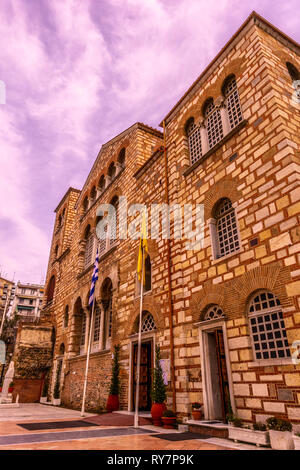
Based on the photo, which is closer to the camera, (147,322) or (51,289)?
(147,322)

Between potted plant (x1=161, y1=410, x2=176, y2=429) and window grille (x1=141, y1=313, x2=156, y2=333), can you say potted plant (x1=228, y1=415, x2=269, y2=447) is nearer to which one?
potted plant (x1=161, y1=410, x2=176, y2=429)

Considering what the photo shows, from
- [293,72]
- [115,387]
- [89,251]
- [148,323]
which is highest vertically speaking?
[293,72]

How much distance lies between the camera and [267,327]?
643 cm

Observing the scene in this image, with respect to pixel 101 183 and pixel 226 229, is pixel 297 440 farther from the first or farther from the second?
pixel 101 183

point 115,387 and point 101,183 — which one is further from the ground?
point 101,183

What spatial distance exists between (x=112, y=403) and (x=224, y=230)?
7036mm

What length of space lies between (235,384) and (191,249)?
12.0ft

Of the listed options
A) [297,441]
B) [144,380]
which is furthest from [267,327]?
[144,380]

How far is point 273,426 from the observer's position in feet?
16.4

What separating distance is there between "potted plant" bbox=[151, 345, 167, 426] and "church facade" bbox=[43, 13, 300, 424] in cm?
22

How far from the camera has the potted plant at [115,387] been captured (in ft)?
34.6

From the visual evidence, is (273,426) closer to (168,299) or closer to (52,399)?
(168,299)

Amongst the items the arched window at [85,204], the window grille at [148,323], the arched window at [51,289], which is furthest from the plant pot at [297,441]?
the arched window at [51,289]
